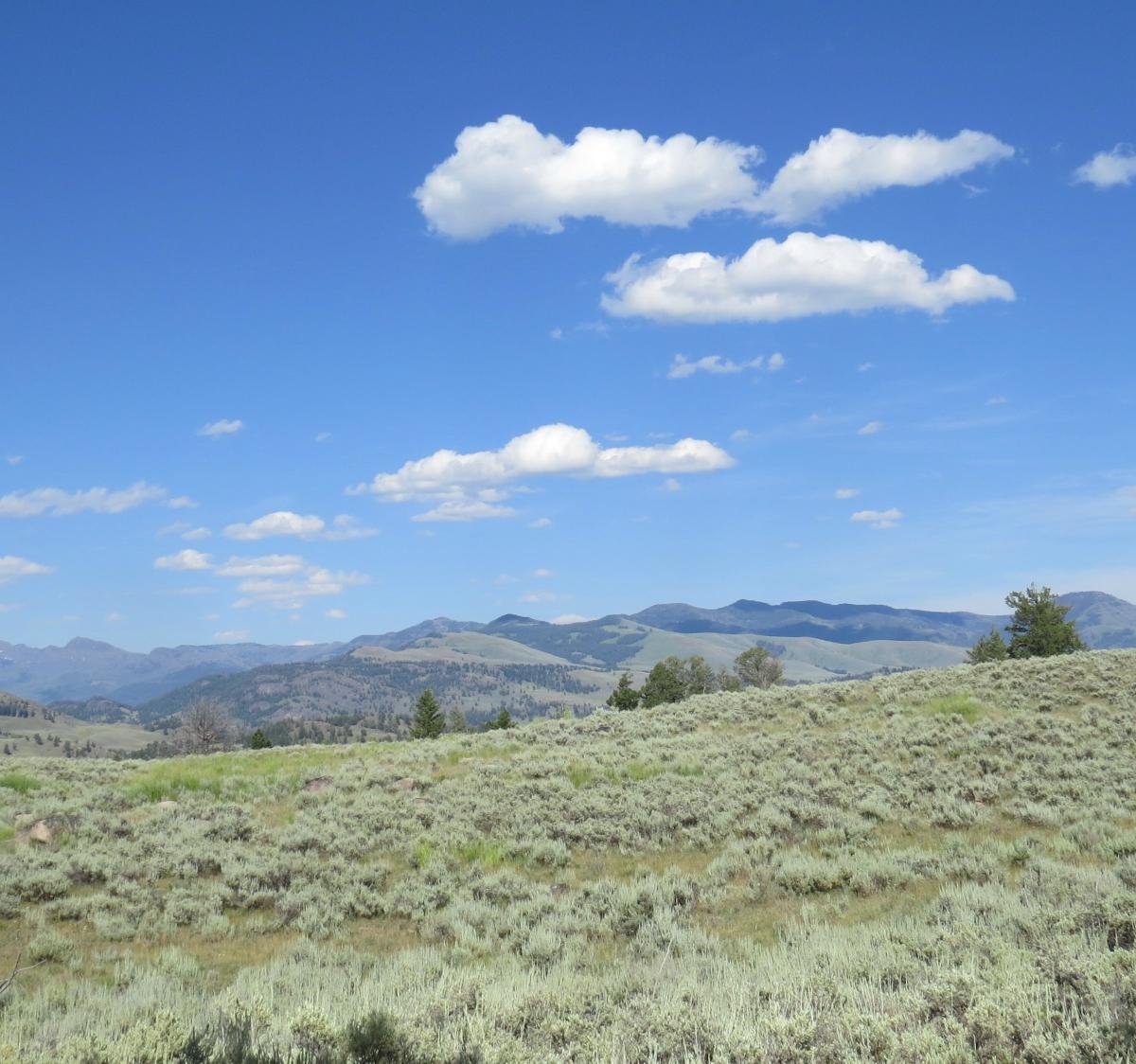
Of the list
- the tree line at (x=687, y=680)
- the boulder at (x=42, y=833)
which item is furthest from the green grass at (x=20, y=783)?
the tree line at (x=687, y=680)

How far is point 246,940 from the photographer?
11203mm

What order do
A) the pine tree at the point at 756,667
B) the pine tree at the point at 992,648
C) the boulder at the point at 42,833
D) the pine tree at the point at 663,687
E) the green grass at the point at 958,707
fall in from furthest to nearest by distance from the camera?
the pine tree at the point at 756,667 < the pine tree at the point at 663,687 < the pine tree at the point at 992,648 < the green grass at the point at 958,707 < the boulder at the point at 42,833

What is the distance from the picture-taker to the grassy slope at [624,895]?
257 inches

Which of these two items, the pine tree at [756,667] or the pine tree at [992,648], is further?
the pine tree at [756,667]

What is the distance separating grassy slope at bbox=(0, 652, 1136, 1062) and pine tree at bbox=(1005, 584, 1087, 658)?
43273mm

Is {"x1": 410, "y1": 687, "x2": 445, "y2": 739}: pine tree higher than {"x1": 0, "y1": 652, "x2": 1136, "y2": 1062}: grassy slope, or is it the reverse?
{"x1": 0, "y1": 652, "x2": 1136, "y2": 1062}: grassy slope

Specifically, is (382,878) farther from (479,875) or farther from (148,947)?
(148,947)

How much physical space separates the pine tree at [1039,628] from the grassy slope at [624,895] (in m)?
43.3

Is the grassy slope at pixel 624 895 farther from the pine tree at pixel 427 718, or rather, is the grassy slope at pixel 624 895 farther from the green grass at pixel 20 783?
the pine tree at pixel 427 718

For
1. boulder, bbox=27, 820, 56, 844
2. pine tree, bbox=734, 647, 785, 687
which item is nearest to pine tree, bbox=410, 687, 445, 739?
pine tree, bbox=734, 647, 785, 687

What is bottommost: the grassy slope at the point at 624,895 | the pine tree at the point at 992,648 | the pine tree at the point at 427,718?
the pine tree at the point at 427,718

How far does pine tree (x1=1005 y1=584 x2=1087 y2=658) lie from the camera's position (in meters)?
62.4

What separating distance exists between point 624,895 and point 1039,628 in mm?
65551

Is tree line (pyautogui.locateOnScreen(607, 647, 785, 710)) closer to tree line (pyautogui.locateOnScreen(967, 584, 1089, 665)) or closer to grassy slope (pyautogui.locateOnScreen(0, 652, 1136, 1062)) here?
tree line (pyautogui.locateOnScreen(967, 584, 1089, 665))
